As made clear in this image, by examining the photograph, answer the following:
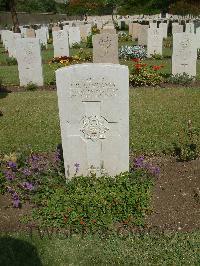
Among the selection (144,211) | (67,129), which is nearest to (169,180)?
(144,211)

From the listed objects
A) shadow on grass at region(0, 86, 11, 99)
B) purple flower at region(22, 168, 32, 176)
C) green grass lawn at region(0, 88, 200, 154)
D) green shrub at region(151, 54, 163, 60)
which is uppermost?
green shrub at region(151, 54, 163, 60)

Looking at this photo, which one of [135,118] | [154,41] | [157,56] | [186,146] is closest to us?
[186,146]

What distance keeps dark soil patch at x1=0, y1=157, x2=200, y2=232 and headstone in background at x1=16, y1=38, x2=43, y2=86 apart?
7.56 meters

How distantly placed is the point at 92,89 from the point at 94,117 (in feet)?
1.18

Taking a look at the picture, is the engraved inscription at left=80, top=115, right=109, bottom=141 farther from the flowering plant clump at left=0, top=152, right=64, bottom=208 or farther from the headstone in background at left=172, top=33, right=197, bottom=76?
the headstone in background at left=172, top=33, right=197, bottom=76

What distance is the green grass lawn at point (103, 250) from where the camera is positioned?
12.6ft

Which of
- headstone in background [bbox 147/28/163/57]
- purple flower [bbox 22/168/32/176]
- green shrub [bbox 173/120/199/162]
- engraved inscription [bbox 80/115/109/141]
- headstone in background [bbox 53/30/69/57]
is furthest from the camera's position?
headstone in background [bbox 147/28/163/57]

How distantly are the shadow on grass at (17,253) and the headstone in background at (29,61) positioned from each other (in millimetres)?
8610

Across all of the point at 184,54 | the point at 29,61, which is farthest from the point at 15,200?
the point at 184,54

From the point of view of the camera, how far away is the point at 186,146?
6.49m

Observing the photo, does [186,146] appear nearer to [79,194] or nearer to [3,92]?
[79,194]

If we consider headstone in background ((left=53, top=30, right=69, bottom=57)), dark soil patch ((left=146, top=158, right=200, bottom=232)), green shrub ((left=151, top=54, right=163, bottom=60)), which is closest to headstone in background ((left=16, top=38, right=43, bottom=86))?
headstone in background ((left=53, top=30, right=69, bottom=57))

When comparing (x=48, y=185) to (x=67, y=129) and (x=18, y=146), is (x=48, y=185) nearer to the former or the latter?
(x=67, y=129)

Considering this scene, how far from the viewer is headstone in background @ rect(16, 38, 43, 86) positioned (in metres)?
11.9
